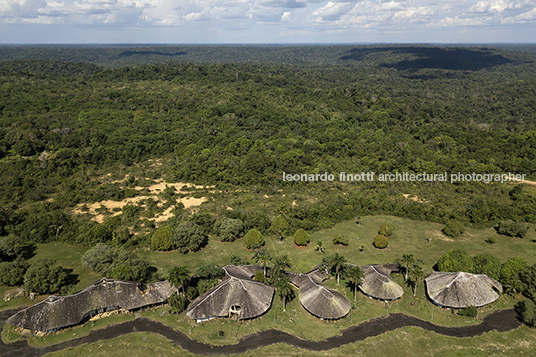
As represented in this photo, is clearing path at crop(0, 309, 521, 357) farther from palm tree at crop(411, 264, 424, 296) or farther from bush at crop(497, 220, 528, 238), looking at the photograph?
bush at crop(497, 220, 528, 238)

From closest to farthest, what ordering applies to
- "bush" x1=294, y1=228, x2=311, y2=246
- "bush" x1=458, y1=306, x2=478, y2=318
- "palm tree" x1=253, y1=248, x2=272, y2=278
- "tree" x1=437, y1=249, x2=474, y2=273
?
"bush" x1=458, y1=306, x2=478, y2=318
"palm tree" x1=253, y1=248, x2=272, y2=278
"tree" x1=437, y1=249, x2=474, y2=273
"bush" x1=294, y1=228, x2=311, y2=246

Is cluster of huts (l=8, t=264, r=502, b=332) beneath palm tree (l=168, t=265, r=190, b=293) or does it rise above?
beneath

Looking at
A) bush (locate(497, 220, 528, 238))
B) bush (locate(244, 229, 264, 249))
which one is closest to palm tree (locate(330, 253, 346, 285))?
bush (locate(244, 229, 264, 249))

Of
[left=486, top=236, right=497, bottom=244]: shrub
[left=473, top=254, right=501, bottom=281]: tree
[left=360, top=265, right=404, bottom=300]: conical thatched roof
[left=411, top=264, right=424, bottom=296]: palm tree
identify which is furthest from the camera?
[left=486, top=236, right=497, bottom=244]: shrub

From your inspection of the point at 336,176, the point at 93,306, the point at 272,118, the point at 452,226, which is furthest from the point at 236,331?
the point at 272,118

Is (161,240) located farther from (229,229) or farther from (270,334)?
(270,334)

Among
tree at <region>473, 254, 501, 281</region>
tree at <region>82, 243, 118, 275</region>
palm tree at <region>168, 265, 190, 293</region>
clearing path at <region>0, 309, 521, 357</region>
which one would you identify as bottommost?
clearing path at <region>0, 309, 521, 357</region>

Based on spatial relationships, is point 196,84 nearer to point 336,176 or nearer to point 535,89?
point 336,176

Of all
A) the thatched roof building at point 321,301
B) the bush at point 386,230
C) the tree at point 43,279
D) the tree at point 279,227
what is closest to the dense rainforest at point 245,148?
the tree at point 279,227

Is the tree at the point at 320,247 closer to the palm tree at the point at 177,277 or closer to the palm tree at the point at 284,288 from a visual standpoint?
the palm tree at the point at 284,288
